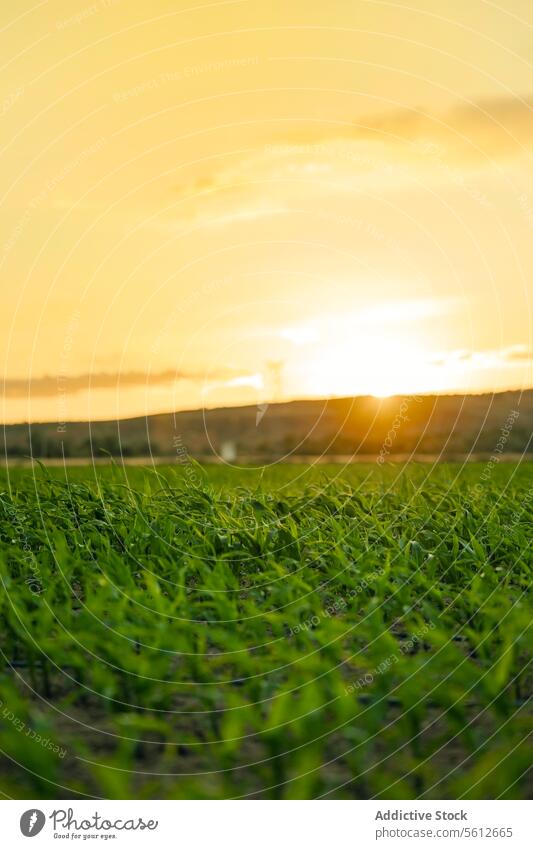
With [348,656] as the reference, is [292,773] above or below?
below

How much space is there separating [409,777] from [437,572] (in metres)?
1.89

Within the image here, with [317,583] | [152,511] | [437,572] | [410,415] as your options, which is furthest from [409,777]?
[410,415]

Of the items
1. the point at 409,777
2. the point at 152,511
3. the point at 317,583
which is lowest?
the point at 409,777

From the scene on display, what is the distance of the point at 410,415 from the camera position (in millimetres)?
6891

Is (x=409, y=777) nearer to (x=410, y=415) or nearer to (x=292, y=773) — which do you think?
(x=292, y=773)

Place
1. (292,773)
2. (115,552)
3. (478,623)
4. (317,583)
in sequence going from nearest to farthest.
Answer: (292,773), (478,623), (317,583), (115,552)

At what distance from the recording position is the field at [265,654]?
261cm

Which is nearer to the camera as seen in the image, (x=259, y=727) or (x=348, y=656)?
(x=259, y=727)

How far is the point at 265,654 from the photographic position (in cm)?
342

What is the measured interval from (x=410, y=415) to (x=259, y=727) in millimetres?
4469

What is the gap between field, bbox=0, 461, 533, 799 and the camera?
2613 mm
